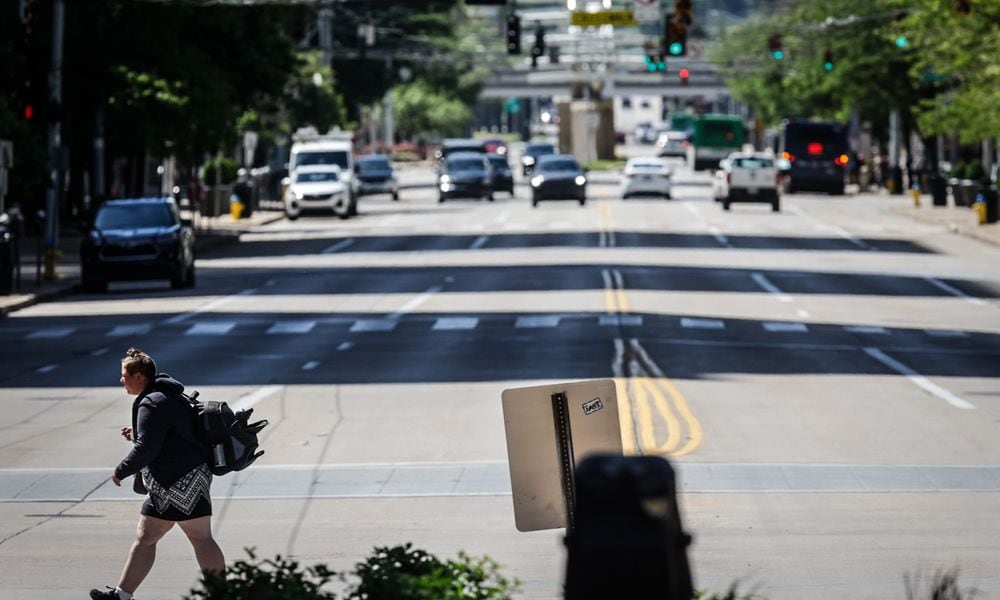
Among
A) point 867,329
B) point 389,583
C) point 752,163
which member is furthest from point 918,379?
point 752,163

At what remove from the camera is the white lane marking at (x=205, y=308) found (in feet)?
105

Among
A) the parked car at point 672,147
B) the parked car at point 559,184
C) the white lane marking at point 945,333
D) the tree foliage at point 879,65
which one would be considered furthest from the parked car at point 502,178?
the parked car at point 672,147

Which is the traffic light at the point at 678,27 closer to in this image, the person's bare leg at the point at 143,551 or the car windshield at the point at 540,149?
the person's bare leg at the point at 143,551

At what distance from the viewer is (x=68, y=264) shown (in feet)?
150

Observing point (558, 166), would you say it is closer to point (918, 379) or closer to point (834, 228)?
point (834, 228)

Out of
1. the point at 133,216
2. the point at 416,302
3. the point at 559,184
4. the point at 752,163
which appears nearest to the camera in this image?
the point at 416,302

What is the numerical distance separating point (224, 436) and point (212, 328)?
20480 mm

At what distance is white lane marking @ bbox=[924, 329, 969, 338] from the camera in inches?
1162

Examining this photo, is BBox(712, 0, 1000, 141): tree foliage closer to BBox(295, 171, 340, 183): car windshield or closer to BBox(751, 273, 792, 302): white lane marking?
BBox(751, 273, 792, 302): white lane marking

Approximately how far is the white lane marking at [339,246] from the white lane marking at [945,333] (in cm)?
2317

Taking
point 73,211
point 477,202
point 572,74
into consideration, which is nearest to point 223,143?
point 73,211

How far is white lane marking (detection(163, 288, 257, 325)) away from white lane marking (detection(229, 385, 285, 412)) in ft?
30.1

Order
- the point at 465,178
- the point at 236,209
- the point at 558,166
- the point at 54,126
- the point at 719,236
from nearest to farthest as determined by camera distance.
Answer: the point at 54,126 → the point at 719,236 → the point at 236,209 → the point at 558,166 → the point at 465,178

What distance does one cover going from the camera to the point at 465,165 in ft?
260
